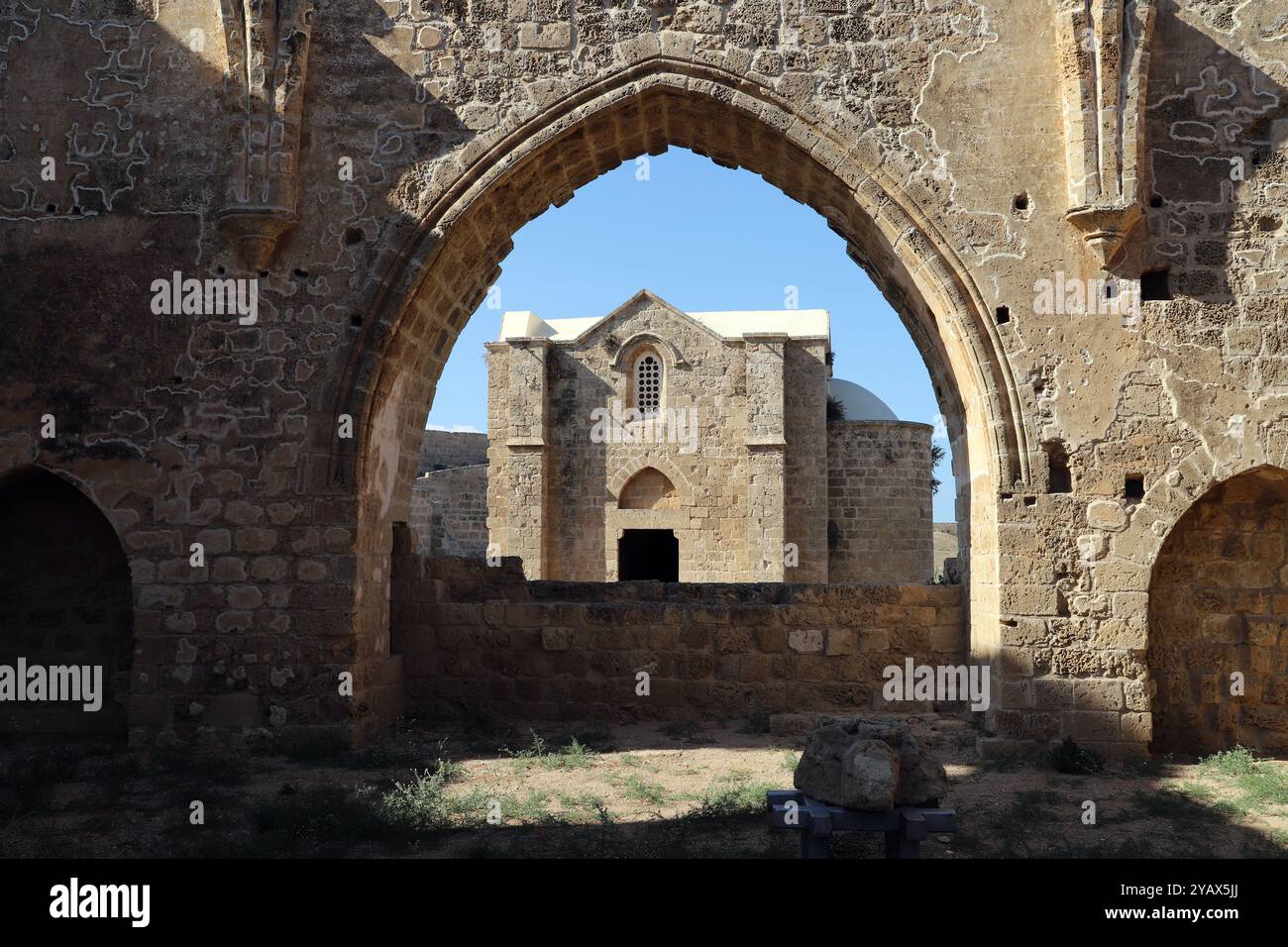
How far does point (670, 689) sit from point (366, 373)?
3330mm

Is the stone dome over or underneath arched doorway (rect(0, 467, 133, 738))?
over

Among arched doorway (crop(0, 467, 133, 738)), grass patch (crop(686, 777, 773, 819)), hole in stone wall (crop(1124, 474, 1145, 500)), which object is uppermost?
hole in stone wall (crop(1124, 474, 1145, 500))

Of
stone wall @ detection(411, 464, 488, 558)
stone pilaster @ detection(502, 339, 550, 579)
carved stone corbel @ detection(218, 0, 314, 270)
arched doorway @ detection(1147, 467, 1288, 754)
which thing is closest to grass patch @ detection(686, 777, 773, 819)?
arched doorway @ detection(1147, 467, 1288, 754)

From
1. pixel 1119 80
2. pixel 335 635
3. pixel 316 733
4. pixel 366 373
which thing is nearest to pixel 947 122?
pixel 1119 80

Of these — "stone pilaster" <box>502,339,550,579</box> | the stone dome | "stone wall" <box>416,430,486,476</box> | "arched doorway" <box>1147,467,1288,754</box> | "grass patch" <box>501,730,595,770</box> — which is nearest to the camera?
"grass patch" <box>501,730,595,770</box>

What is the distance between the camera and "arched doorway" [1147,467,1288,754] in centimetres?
682

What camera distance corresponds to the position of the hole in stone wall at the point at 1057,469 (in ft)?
21.9

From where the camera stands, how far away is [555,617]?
26.5 feet

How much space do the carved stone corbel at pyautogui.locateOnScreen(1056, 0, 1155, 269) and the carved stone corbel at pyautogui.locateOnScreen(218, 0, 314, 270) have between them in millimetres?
5189

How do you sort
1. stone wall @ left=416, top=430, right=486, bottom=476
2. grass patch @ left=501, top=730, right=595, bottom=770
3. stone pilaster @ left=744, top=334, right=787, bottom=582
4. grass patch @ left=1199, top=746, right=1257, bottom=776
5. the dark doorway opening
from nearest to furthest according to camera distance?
grass patch @ left=1199, top=746, right=1257, bottom=776 < grass patch @ left=501, top=730, right=595, bottom=770 < stone pilaster @ left=744, top=334, right=787, bottom=582 < the dark doorway opening < stone wall @ left=416, top=430, right=486, bottom=476

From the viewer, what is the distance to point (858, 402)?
23812mm

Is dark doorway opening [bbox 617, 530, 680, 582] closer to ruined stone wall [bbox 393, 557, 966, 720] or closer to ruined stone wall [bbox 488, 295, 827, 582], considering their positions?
ruined stone wall [bbox 488, 295, 827, 582]

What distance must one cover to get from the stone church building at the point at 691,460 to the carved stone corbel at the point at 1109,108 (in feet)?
44.3

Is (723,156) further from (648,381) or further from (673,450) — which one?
(648,381)
